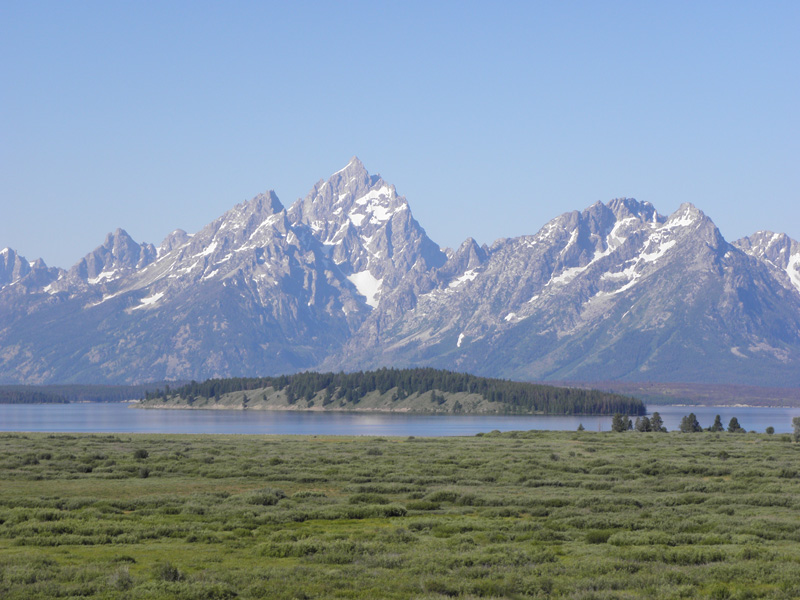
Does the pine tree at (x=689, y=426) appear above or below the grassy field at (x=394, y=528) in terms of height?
above

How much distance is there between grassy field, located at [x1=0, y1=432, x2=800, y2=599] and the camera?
26.7 meters

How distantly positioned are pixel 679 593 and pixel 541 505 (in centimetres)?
2121

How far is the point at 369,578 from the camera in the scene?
90.9 ft

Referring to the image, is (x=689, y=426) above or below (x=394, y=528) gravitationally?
above

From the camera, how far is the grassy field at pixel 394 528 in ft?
87.6

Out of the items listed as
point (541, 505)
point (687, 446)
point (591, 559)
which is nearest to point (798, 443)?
point (687, 446)

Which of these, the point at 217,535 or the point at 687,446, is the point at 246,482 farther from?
the point at 687,446

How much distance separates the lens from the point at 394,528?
127ft

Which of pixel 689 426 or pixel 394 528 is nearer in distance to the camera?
pixel 394 528

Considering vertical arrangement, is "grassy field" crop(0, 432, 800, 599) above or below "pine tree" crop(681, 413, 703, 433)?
below

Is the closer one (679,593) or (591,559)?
(679,593)

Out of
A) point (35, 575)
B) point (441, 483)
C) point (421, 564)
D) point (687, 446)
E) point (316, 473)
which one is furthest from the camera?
point (687, 446)

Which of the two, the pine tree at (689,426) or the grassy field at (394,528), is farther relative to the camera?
the pine tree at (689,426)

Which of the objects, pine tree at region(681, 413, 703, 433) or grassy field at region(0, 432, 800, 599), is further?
pine tree at region(681, 413, 703, 433)
